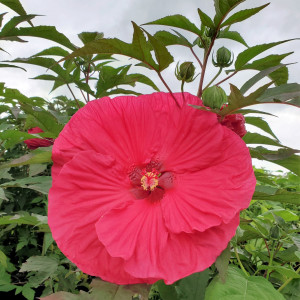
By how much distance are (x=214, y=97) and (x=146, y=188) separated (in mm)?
197

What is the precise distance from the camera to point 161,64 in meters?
0.57

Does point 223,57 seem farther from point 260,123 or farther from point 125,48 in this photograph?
point 125,48

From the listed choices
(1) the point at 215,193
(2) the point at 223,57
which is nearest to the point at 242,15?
(2) the point at 223,57

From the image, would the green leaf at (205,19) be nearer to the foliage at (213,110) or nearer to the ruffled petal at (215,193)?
the foliage at (213,110)

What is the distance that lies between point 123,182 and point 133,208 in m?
0.06

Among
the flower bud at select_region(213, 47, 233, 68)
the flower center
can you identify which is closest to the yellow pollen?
the flower center

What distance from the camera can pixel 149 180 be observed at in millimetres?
598

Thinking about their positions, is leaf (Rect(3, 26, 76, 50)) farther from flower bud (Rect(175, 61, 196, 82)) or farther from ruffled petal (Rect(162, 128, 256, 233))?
ruffled petal (Rect(162, 128, 256, 233))

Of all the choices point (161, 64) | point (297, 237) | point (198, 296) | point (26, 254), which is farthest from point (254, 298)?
point (26, 254)

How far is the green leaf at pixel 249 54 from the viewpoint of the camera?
2.21ft

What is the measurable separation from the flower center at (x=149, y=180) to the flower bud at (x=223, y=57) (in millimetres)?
310

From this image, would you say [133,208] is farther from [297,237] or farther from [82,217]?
[297,237]

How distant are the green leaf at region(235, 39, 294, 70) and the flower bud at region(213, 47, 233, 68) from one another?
3 centimetres

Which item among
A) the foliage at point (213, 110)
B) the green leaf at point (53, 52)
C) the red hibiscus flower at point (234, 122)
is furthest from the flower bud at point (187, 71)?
the green leaf at point (53, 52)
